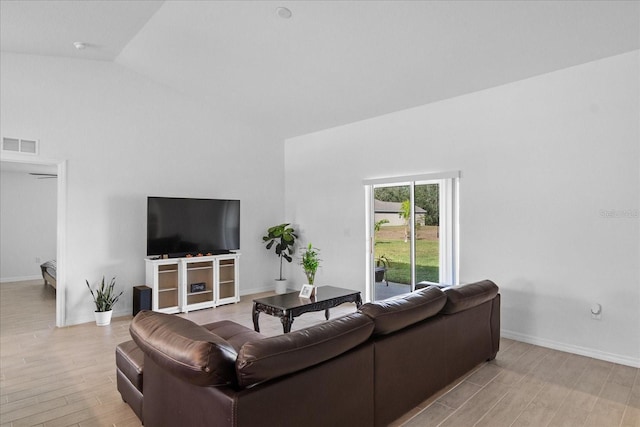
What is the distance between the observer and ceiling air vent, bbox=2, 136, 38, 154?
4.52m

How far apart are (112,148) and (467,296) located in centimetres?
501

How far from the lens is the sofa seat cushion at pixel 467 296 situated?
2889mm

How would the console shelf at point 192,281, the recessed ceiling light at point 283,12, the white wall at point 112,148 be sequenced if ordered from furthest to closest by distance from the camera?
the console shelf at point 192,281 → the white wall at point 112,148 → the recessed ceiling light at point 283,12

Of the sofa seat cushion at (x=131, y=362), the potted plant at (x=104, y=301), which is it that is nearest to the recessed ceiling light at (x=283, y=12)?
the sofa seat cushion at (x=131, y=362)

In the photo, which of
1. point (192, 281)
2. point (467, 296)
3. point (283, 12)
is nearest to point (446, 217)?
point (467, 296)

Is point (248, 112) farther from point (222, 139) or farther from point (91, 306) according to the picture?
point (91, 306)

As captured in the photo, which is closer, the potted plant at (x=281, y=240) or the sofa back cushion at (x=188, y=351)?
the sofa back cushion at (x=188, y=351)

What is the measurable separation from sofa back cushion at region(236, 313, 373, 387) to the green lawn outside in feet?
10.9

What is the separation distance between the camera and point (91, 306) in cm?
512

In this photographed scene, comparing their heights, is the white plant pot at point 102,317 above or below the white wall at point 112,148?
below

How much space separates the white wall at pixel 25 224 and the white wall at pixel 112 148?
15.2ft

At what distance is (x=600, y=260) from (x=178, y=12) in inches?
197

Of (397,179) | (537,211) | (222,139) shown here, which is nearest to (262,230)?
(222,139)

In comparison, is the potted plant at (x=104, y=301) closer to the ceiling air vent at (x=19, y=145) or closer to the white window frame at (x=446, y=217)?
the ceiling air vent at (x=19, y=145)
